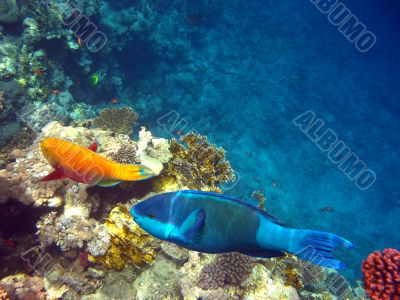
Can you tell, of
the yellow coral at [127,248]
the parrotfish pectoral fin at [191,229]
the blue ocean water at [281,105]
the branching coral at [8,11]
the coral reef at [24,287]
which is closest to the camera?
the parrotfish pectoral fin at [191,229]

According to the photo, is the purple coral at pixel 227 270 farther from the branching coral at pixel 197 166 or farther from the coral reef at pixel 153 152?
the coral reef at pixel 153 152

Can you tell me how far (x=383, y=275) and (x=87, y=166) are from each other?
420 centimetres

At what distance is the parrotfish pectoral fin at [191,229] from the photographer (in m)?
1.70

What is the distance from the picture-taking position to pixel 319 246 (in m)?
1.45

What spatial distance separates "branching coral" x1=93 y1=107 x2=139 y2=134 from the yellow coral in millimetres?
3600

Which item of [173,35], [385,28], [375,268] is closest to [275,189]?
[173,35]

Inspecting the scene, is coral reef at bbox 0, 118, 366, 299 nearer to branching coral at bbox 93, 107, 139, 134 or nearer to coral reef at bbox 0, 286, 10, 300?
coral reef at bbox 0, 286, 10, 300

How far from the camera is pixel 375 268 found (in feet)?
12.9

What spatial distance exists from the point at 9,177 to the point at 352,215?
20.9m

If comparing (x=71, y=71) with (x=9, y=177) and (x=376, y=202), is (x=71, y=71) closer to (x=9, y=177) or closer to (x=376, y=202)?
(x=9, y=177)

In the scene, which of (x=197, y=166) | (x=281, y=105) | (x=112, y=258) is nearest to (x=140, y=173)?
(x=112, y=258)

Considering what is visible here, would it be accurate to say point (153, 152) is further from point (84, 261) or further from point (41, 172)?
point (84, 261)

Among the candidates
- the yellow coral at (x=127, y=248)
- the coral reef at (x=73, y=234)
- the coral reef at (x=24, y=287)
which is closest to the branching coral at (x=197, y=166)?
the yellow coral at (x=127, y=248)

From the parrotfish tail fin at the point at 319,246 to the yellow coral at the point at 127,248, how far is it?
2887mm
